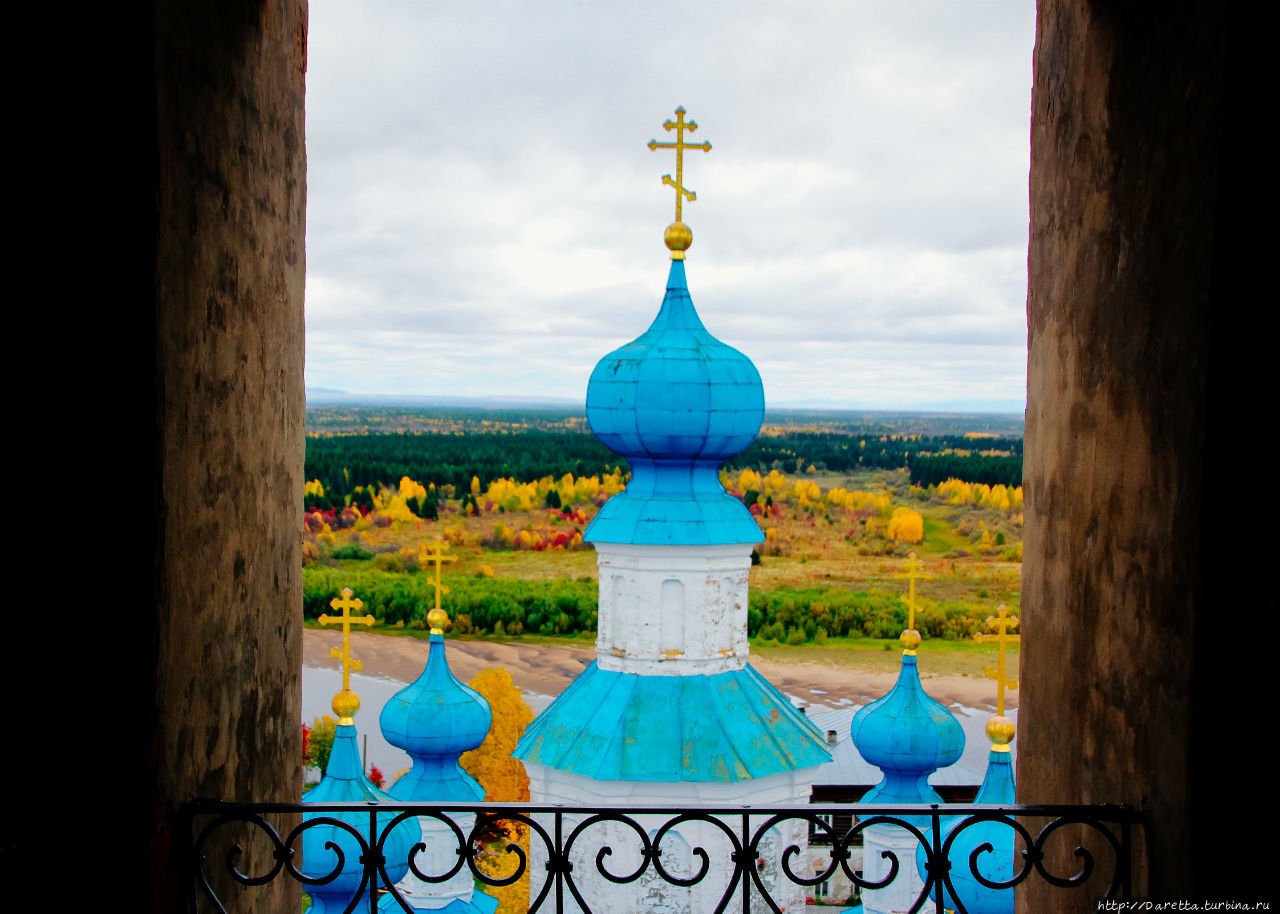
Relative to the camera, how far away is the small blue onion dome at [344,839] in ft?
22.3

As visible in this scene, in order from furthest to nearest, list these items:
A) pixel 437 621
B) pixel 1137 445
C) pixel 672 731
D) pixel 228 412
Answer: pixel 437 621, pixel 672 731, pixel 228 412, pixel 1137 445

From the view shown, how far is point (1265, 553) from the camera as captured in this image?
202cm

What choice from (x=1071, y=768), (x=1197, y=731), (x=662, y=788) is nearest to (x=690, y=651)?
(x=662, y=788)

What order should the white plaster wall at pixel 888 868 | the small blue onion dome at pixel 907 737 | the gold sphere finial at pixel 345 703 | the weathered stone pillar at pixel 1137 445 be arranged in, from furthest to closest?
the small blue onion dome at pixel 907 737 → the white plaster wall at pixel 888 868 → the gold sphere finial at pixel 345 703 → the weathered stone pillar at pixel 1137 445

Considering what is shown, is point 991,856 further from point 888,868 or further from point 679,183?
point 679,183

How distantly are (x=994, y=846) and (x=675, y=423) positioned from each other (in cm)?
307

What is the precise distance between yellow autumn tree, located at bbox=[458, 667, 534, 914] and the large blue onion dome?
4.81 meters

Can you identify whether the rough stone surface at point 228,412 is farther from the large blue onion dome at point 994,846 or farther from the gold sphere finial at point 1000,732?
the gold sphere finial at point 1000,732

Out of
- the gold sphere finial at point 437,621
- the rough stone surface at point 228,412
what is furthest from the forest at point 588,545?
the rough stone surface at point 228,412

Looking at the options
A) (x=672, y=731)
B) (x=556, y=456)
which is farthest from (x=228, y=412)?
(x=556, y=456)

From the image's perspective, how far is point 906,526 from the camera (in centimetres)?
2719

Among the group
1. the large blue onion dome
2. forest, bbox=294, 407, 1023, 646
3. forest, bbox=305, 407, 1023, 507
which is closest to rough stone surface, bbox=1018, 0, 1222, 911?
the large blue onion dome

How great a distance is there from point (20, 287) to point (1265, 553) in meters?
2.09

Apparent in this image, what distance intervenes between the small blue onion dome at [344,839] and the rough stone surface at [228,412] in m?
3.97
